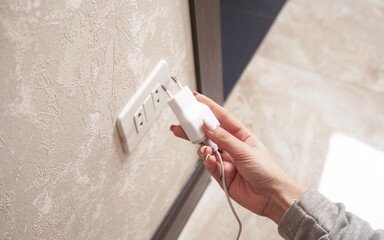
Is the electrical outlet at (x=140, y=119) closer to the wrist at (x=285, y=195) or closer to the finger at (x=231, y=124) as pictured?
the finger at (x=231, y=124)

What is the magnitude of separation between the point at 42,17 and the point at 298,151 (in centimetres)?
105

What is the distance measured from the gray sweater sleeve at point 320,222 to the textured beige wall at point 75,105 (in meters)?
0.32

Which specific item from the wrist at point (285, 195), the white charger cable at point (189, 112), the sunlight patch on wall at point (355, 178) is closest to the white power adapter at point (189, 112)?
the white charger cable at point (189, 112)

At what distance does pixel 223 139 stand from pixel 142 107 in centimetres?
16

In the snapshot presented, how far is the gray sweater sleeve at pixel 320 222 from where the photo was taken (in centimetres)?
65

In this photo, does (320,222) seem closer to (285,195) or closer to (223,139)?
(285,195)

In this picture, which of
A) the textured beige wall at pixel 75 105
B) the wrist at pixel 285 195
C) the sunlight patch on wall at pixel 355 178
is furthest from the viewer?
the sunlight patch on wall at pixel 355 178

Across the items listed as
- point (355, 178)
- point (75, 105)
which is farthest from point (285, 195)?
point (355, 178)

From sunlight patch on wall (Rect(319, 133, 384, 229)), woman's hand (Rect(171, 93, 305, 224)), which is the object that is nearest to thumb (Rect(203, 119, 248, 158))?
woman's hand (Rect(171, 93, 305, 224))

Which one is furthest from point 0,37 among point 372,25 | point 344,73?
point 372,25

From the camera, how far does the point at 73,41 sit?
45 cm

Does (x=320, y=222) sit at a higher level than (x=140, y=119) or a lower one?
lower

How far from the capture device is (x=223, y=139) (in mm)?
649

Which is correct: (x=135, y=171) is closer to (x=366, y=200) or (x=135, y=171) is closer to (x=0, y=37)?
(x=0, y=37)
